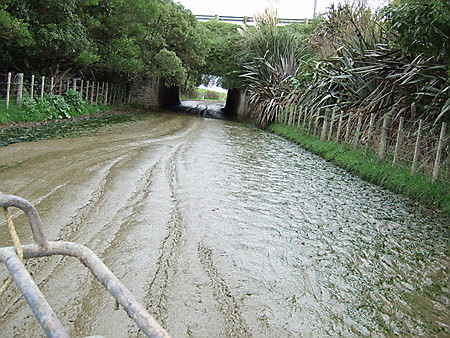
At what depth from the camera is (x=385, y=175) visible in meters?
9.66

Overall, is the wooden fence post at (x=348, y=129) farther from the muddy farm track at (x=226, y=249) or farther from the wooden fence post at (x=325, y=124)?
the muddy farm track at (x=226, y=249)

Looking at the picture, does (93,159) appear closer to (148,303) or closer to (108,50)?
(148,303)

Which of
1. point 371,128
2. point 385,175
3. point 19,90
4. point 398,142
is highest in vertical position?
point 371,128

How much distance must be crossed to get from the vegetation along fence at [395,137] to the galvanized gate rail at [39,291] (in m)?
7.58

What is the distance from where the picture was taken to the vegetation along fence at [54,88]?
14.6 m

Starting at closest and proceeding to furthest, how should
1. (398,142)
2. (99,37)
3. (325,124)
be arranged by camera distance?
1. (398,142)
2. (325,124)
3. (99,37)

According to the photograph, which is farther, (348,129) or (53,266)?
(348,129)

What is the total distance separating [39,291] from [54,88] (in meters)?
17.7

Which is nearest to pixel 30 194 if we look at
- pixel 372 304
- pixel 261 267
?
pixel 261 267

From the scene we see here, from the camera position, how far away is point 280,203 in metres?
7.24

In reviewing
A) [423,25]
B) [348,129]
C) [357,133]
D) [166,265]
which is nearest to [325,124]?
[348,129]

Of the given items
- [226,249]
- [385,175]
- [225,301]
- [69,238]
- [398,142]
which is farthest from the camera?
[398,142]

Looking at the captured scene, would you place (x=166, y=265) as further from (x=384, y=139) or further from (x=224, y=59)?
(x=224, y=59)

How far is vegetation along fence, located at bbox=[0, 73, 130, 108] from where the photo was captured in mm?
14617
